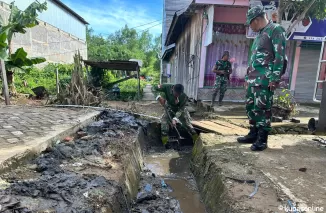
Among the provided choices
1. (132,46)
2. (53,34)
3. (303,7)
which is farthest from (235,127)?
(132,46)

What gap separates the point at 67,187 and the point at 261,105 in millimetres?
2392

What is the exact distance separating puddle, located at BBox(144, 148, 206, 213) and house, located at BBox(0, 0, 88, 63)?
27.2 ft

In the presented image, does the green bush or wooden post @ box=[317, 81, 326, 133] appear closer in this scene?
wooden post @ box=[317, 81, 326, 133]

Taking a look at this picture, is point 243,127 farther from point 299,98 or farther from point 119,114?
point 299,98

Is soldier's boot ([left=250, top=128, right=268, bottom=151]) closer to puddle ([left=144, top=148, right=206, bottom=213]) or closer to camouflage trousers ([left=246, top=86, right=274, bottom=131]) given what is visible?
camouflage trousers ([left=246, top=86, right=274, bottom=131])

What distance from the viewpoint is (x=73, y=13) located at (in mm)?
18547

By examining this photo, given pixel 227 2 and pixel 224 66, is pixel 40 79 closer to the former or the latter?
pixel 224 66

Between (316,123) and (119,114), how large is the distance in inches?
161

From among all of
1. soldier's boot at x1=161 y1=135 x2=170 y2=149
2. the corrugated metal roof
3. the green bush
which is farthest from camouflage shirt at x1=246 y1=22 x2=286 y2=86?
the green bush

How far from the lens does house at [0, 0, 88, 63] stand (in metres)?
11.5

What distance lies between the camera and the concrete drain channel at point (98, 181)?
5.59 ft

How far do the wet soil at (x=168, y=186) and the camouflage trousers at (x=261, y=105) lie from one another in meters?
1.27

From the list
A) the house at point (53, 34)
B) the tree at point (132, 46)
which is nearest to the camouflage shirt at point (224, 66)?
the house at point (53, 34)

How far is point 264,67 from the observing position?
283 cm
